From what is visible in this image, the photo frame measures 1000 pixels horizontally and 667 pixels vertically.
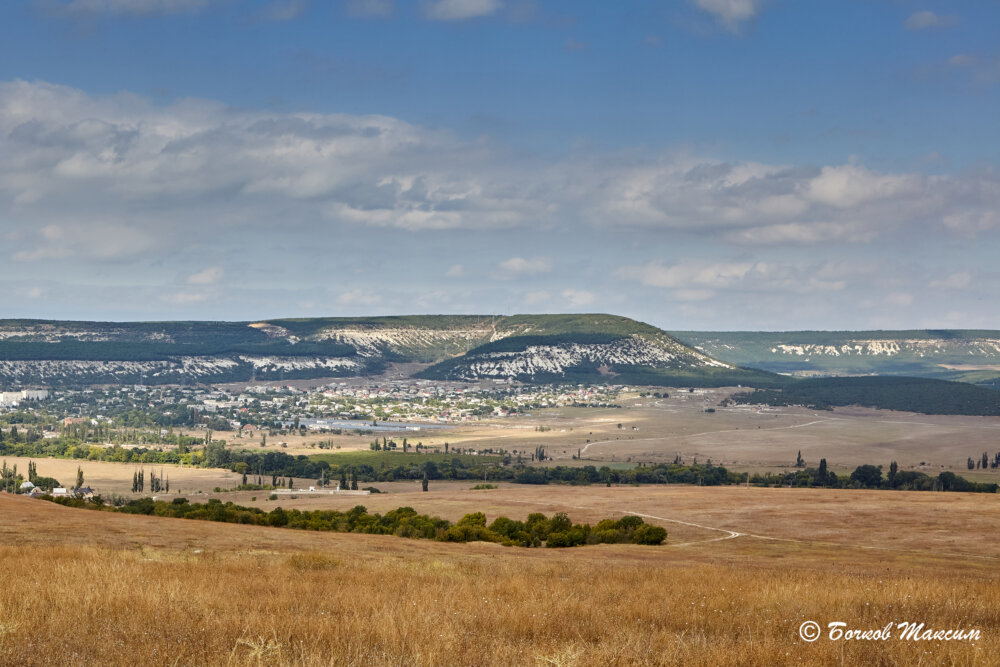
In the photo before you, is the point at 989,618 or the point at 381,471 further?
the point at 381,471

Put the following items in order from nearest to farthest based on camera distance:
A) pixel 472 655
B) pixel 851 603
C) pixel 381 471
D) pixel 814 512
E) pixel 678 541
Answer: pixel 472 655
pixel 851 603
pixel 678 541
pixel 814 512
pixel 381 471

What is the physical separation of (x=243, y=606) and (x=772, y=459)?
179034 millimetres

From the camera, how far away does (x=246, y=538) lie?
1428 inches

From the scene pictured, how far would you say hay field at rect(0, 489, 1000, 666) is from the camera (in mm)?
12867

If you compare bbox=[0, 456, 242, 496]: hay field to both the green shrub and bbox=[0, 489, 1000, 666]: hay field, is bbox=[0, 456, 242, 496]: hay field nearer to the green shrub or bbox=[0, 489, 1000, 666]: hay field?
the green shrub

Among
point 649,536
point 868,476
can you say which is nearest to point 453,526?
point 649,536

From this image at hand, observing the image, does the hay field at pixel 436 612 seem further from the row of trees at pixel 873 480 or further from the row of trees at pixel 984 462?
the row of trees at pixel 984 462

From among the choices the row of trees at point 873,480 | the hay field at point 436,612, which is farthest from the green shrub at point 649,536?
the row of trees at point 873,480

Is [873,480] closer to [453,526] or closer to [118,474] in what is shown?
[453,526]

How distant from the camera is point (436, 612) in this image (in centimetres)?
1602

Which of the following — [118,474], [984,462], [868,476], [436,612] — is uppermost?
[436,612]

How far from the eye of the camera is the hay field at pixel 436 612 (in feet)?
42.2

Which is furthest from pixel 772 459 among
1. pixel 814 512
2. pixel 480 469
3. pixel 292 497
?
pixel 814 512

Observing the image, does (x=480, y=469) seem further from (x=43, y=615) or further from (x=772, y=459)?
(x=43, y=615)
